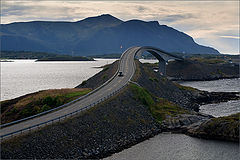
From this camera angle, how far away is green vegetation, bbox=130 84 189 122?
243 ft

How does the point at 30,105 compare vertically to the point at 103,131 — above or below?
above

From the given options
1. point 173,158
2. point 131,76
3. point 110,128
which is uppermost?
point 131,76

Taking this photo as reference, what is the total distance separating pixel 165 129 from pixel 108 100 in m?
14.4

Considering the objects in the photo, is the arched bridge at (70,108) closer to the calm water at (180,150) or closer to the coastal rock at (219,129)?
the calm water at (180,150)

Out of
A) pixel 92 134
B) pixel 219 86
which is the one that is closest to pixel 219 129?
pixel 92 134

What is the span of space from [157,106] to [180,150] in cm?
2618

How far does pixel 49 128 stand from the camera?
48.2 meters

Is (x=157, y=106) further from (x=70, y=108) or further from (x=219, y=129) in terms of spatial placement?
(x=70, y=108)

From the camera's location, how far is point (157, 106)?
263ft

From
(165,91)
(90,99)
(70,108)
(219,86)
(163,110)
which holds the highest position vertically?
(90,99)

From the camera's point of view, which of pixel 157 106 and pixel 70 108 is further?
pixel 157 106

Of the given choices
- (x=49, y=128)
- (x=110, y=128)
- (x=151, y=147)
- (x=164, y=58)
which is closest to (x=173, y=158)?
(x=151, y=147)

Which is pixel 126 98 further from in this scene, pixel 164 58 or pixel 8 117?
pixel 164 58

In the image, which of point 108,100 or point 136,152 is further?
point 108,100
